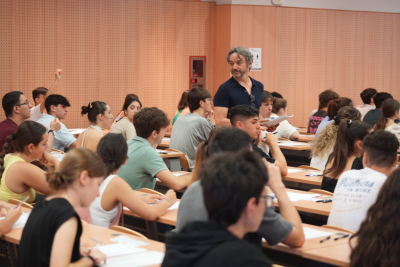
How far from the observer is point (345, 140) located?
152 inches

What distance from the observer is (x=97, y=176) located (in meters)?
2.36

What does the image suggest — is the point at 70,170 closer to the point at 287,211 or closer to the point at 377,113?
the point at 287,211

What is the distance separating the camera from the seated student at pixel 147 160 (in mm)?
4020

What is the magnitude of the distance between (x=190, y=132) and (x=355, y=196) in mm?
3295

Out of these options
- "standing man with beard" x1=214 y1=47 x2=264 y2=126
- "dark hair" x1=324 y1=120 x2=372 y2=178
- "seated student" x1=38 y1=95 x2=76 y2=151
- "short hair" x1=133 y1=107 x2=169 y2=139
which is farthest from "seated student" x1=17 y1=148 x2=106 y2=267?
"seated student" x1=38 y1=95 x2=76 y2=151

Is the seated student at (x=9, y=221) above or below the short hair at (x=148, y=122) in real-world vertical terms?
below

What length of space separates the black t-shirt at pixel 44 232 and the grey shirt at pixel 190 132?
371 centimetres

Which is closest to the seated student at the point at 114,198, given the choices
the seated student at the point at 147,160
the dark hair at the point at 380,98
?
the seated student at the point at 147,160

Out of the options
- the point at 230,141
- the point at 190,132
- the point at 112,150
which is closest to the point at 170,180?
the point at 112,150

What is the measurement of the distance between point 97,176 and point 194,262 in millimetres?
1047

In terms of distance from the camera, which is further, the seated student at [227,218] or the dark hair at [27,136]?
the dark hair at [27,136]

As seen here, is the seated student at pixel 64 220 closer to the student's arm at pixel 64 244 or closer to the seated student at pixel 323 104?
the student's arm at pixel 64 244

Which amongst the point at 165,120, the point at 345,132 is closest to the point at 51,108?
the point at 165,120

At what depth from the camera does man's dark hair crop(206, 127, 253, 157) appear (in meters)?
2.48
